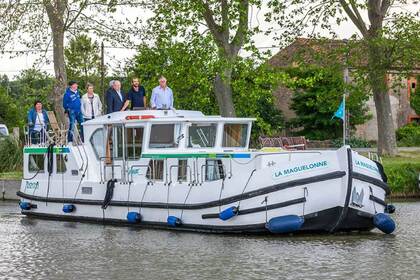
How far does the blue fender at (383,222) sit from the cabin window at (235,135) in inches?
166

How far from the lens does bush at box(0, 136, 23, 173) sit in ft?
120

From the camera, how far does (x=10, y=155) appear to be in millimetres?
36875

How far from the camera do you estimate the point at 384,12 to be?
1668 inches

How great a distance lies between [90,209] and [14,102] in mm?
71294

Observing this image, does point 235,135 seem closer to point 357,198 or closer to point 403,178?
point 357,198

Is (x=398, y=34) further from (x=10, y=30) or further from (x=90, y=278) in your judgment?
(x=90, y=278)

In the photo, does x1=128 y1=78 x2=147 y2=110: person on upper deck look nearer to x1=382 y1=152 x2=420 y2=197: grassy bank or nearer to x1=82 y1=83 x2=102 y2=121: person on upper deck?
x1=82 y1=83 x2=102 y2=121: person on upper deck

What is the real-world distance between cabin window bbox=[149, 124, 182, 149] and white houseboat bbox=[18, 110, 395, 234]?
0.07 feet

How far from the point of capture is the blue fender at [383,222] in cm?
1952

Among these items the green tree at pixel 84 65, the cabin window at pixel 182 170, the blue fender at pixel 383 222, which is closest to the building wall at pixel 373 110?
the green tree at pixel 84 65

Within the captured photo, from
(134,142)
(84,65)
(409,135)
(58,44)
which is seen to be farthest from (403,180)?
(84,65)

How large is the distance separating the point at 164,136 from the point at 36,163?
16.9 feet

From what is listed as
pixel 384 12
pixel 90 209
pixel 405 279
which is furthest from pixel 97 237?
pixel 384 12

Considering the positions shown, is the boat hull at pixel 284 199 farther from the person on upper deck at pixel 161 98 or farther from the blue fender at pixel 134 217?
the person on upper deck at pixel 161 98
